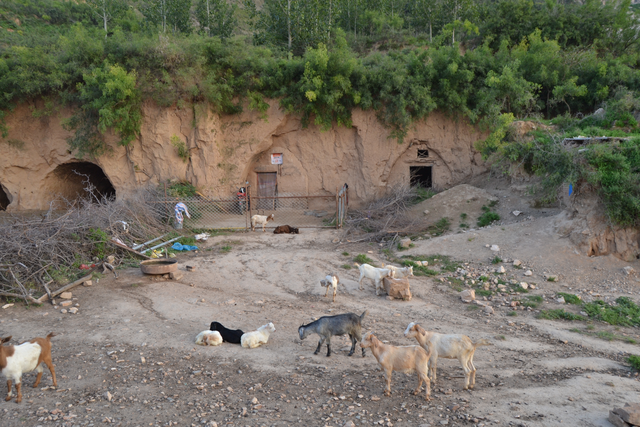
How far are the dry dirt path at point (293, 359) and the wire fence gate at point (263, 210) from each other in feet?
15.3

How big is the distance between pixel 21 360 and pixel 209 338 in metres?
2.41

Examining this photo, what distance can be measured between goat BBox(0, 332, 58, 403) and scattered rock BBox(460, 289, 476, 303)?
724 cm

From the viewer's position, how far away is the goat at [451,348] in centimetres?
550

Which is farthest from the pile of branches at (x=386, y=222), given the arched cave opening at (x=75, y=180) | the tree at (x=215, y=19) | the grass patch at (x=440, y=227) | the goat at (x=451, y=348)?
the tree at (x=215, y=19)

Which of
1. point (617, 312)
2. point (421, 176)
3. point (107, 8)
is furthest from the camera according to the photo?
point (107, 8)

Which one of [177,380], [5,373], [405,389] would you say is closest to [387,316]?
[405,389]

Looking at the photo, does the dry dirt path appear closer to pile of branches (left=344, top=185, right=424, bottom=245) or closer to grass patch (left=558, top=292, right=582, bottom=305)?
grass patch (left=558, top=292, right=582, bottom=305)

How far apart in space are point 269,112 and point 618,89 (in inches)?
545

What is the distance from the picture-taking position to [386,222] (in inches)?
549

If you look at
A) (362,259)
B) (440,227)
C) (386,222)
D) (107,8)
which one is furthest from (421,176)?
(107,8)

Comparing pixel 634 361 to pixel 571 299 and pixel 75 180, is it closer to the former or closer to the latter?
pixel 571 299

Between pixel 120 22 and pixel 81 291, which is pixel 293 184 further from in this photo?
pixel 120 22

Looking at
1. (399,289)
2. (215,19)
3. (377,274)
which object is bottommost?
(399,289)

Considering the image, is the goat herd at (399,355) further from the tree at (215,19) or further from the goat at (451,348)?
the tree at (215,19)
